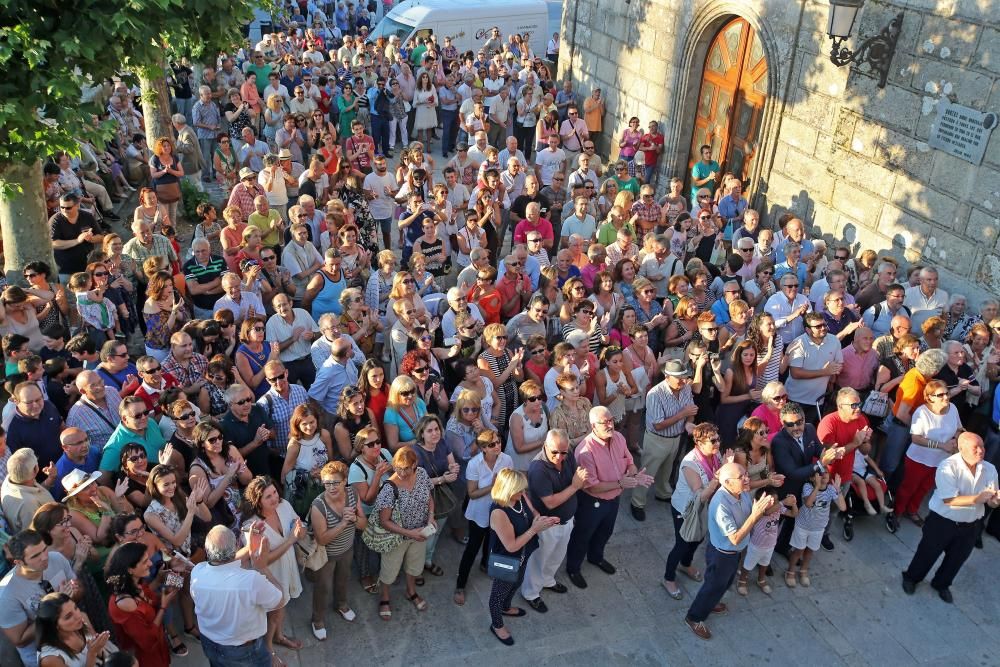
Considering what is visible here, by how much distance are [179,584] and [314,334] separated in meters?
2.85

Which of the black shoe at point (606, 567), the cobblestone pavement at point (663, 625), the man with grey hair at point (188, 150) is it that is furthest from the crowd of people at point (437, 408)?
the man with grey hair at point (188, 150)

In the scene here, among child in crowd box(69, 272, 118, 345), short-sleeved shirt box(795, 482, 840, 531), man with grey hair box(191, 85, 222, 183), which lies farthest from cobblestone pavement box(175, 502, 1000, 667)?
man with grey hair box(191, 85, 222, 183)

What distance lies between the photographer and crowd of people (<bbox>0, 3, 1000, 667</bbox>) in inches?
211

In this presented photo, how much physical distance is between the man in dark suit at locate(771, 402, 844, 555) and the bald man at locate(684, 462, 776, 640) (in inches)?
18.9

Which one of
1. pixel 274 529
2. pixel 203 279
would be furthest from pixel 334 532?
pixel 203 279

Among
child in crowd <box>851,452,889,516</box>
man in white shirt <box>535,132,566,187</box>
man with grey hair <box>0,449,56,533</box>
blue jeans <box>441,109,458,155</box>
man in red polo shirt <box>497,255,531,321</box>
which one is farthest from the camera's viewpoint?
blue jeans <box>441,109,458,155</box>

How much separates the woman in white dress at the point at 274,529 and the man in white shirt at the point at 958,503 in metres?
4.53

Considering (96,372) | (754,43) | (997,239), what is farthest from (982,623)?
(754,43)

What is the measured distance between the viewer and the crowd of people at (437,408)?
5.36 m

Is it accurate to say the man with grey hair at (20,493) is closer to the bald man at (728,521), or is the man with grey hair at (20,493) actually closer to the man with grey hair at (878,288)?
the bald man at (728,521)

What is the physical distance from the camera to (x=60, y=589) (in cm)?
489

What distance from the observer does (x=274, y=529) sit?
5348mm

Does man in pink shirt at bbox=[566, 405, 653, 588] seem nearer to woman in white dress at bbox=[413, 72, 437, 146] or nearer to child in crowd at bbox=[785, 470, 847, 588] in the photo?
child in crowd at bbox=[785, 470, 847, 588]

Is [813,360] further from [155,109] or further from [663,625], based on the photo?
[155,109]
